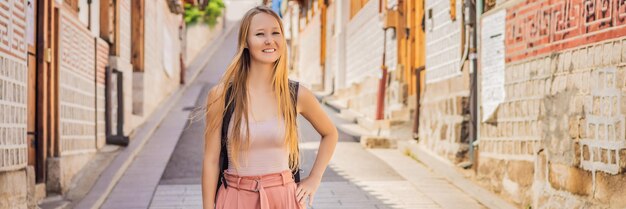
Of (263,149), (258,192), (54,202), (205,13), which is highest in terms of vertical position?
(205,13)

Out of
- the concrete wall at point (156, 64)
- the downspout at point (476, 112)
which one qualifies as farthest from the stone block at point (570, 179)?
the concrete wall at point (156, 64)

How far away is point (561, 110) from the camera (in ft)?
22.2

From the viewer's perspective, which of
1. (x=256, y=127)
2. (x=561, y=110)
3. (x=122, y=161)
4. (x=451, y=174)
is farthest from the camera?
(x=122, y=161)

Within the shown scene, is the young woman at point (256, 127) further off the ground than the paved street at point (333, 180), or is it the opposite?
the young woman at point (256, 127)

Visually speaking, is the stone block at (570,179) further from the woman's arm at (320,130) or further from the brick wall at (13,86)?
the brick wall at (13,86)

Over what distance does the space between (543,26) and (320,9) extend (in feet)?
66.6

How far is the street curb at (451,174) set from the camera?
8.18 meters

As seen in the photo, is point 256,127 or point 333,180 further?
point 333,180

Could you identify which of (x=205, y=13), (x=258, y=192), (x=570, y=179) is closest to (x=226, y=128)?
(x=258, y=192)

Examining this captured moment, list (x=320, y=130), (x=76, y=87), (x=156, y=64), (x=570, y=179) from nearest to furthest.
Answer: (x=320, y=130) < (x=570, y=179) < (x=76, y=87) < (x=156, y=64)

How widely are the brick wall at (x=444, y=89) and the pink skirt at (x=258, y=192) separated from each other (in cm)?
725

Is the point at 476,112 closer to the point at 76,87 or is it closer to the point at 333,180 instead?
the point at 333,180

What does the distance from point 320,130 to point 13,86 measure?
440cm

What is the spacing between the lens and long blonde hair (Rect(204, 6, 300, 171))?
9.90ft
